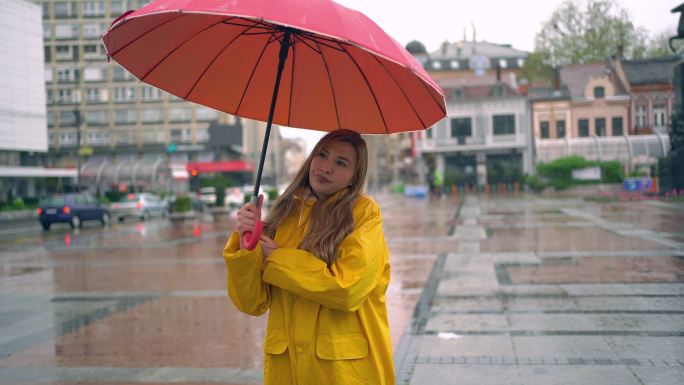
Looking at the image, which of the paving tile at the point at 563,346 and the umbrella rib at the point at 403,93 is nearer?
the umbrella rib at the point at 403,93

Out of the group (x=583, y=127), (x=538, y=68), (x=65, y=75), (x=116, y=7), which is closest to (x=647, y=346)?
(x=583, y=127)

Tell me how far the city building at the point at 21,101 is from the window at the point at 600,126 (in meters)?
44.0

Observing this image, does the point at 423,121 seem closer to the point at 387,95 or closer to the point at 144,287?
the point at 387,95

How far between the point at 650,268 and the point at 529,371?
5657 millimetres

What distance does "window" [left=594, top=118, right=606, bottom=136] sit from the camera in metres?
54.9

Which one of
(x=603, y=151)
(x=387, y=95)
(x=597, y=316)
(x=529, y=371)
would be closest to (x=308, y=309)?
(x=387, y=95)

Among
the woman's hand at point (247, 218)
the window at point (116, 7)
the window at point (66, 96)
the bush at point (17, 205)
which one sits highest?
the window at point (116, 7)

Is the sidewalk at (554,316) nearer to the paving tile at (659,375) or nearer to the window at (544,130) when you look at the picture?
the paving tile at (659,375)

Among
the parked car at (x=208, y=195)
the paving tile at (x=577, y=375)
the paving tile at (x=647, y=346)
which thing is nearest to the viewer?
the paving tile at (x=577, y=375)

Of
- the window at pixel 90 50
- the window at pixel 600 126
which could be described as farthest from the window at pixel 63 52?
the window at pixel 600 126

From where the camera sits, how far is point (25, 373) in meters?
5.83

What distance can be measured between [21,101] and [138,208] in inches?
717

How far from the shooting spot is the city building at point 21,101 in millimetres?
41844

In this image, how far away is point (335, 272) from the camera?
2508mm
